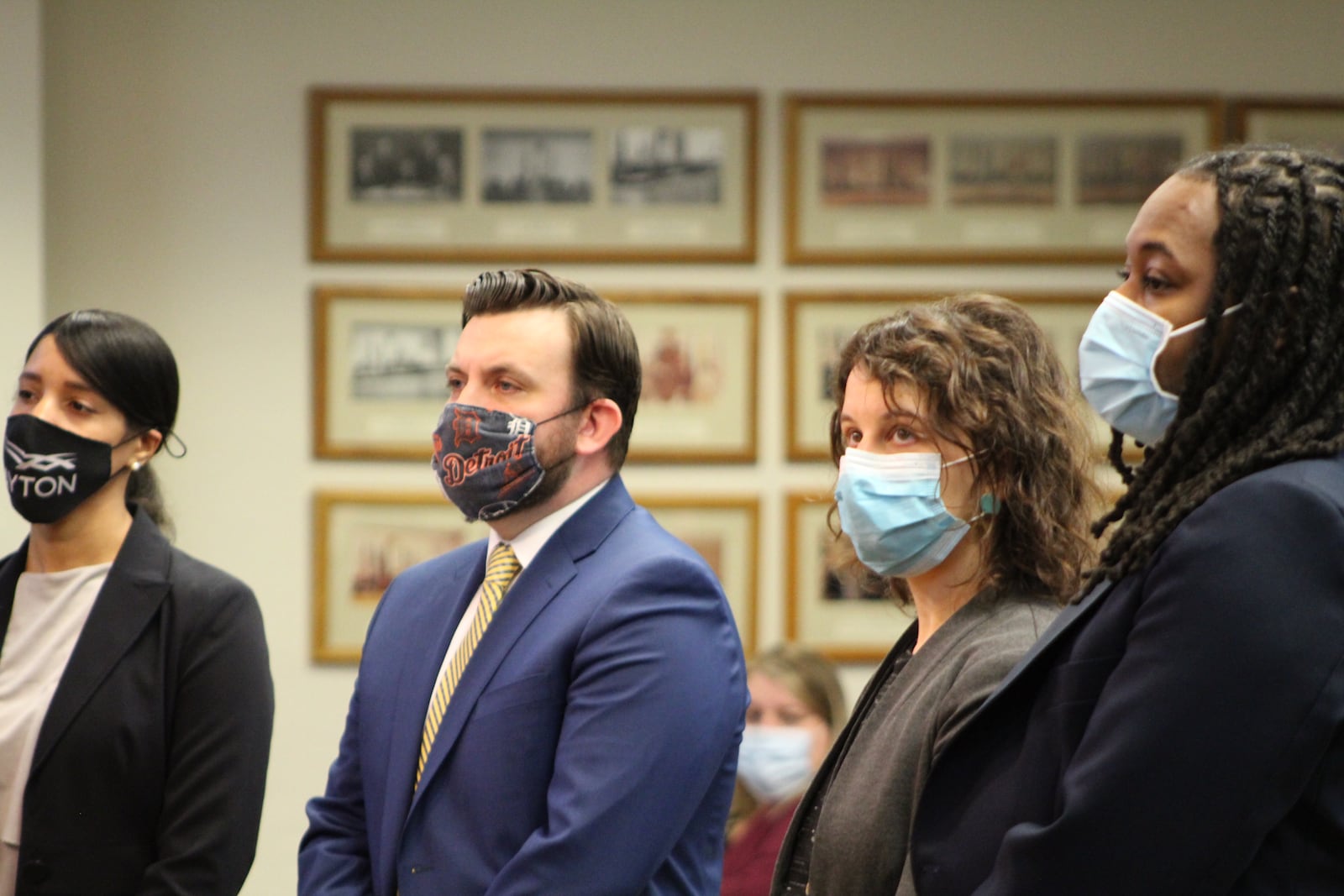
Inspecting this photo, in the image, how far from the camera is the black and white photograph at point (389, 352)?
430cm

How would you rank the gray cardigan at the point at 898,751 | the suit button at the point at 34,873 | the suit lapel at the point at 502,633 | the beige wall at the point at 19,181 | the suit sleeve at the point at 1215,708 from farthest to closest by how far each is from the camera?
the beige wall at the point at 19,181 < the suit button at the point at 34,873 < the suit lapel at the point at 502,633 < the gray cardigan at the point at 898,751 < the suit sleeve at the point at 1215,708

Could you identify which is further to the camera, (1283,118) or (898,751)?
(1283,118)

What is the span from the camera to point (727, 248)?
4.34 m

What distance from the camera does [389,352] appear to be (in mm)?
4309

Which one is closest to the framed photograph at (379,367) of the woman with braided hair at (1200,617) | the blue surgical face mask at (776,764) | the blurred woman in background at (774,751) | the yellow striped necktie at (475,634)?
the blurred woman in background at (774,751)

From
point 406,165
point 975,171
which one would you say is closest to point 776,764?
point 975,171

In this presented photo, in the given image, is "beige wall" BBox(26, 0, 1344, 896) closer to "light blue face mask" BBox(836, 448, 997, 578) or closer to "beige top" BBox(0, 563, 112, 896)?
"beige top" BBox(0, 563, 112, 896)

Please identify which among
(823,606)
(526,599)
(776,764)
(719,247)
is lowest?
(776,764)

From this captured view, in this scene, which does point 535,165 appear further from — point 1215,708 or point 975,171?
point 1215,708

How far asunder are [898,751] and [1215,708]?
1.90 ft

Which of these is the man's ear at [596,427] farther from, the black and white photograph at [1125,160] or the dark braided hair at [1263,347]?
the black and white photograph at [1125,160]

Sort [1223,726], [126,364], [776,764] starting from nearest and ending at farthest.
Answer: [1223,726]
[126,364]
[776,764]

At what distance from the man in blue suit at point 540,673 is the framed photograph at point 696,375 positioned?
2091 mm

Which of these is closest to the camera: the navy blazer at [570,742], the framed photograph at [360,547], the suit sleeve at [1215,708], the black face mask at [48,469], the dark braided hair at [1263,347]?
the suit sleeve at [1215,708]
